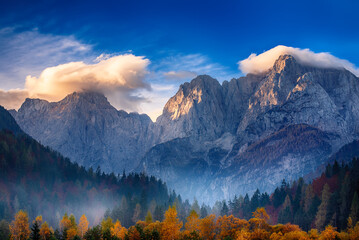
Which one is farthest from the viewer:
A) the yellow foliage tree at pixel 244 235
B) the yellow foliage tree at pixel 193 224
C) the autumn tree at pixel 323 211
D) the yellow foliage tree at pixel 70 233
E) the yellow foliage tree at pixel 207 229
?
the autumn tree at pixel 323 211

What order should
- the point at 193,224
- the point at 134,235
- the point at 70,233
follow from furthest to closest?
the point at 70,233, the point at 193,224, the point at 134,235

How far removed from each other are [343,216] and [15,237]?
417 ft

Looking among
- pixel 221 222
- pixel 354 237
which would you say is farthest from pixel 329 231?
pixel 221 222

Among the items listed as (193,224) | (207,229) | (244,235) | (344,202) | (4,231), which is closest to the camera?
(244,235)

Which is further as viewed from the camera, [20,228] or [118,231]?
[118,231]

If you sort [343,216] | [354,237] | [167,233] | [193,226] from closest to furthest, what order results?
[354,237] < [167,233] < [193,226] < [343,216]

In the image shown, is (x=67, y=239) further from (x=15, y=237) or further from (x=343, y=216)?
(x=343, y=216)

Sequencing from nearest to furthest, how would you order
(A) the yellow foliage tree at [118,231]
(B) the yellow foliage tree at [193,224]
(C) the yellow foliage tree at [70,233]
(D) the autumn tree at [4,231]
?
(D) the autumn tree at [4,231] < (B) the yellow foliage tree at [193,224] < (C) the yellow foliage tree at [70,233] < (A) the yellow foliage tree at [118,231]

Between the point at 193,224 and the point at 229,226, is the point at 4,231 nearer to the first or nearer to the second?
the point at 193,224

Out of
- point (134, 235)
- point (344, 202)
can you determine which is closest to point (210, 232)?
point (134, 235)

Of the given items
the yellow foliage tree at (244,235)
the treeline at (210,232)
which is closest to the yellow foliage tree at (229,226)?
the treeline at (210,232)

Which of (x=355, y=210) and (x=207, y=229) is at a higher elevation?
(x=355, y=210)

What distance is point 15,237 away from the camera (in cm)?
17275

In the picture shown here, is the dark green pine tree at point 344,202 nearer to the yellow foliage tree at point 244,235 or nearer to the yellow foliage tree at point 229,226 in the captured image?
the yellow foliage tree at point 229,226
